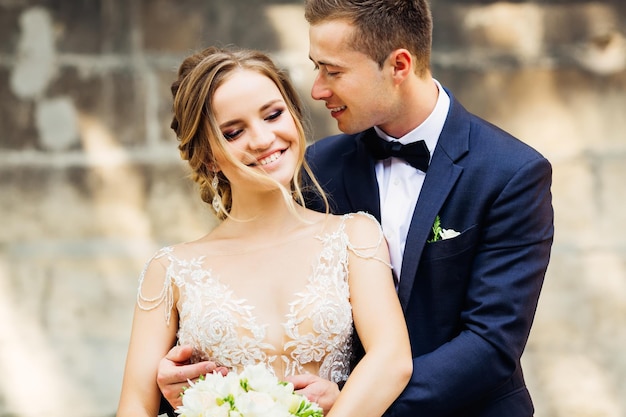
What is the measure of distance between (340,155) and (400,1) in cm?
61

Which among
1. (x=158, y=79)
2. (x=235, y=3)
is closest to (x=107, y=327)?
(x=158, y=79)

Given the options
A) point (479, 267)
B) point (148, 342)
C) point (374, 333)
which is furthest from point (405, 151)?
point (148, 342)

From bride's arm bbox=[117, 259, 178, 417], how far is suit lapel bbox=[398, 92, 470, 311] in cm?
78

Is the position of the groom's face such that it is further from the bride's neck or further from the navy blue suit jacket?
the bride's neck

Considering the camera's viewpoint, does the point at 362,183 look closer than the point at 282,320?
No

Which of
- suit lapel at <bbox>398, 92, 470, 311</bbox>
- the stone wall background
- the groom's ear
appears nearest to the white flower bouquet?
suit lapel at <bbox>398, 92, 470, 311</bbox>

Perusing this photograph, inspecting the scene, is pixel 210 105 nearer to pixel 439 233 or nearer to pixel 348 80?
pixel 348 80

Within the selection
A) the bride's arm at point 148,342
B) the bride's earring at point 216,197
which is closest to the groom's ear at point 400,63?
the bride's earring at point 216,197

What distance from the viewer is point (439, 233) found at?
334 cm

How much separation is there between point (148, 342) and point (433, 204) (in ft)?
3.45

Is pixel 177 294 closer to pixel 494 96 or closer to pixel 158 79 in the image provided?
pixel 158 79

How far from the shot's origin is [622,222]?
4879mm

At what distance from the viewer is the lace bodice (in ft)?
10.5

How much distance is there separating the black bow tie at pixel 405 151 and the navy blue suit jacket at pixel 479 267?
54 mm
